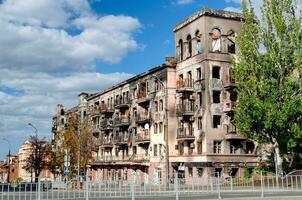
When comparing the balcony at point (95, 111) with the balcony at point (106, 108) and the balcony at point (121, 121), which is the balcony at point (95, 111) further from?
the balcony at point (121, 121)

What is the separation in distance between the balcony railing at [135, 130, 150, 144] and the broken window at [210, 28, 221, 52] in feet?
52.5

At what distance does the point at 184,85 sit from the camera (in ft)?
190

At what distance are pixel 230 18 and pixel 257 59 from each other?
15191 millimetres

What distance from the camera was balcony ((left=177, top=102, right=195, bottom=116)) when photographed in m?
56.6

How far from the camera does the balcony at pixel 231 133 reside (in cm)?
5384

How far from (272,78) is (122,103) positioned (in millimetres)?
36708

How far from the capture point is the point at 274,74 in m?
43.1

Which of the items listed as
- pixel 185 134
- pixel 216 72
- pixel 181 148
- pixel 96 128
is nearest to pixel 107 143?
pixel 96 128

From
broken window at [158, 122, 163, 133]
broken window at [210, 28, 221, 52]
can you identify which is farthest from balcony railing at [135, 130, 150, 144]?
broken window at [210, 28, 221, 52]

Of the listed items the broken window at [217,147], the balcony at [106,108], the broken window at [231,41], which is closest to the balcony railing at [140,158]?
the balcony at [106,108]

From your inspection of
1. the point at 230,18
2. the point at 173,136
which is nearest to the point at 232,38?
the point at 230,18

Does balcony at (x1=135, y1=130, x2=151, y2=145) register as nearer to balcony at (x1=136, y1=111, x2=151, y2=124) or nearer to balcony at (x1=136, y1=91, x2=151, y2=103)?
balcony at (x1=136, y1=111, x2=151, y2=124)

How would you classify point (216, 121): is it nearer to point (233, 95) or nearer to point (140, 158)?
point (233, 95)

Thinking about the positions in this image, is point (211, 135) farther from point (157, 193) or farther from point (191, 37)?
point (157, 193)
